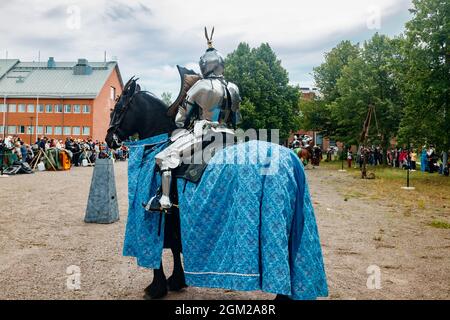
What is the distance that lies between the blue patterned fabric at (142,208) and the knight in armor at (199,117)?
0.24 meters

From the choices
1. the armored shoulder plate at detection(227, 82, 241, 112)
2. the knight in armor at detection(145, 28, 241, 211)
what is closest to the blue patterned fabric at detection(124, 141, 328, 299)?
the knight in armor at detection(145, 28, 241, 211)

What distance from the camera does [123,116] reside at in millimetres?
4953

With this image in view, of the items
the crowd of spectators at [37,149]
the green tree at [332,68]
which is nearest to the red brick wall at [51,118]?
the crowd of spectators at [37,149]

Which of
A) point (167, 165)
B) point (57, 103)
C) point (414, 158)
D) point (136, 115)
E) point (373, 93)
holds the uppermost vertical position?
point (57, 103)

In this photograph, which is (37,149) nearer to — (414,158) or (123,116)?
(123,116)

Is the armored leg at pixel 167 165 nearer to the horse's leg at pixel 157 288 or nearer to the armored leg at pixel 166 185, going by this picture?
the armored leg at pixel 166 185

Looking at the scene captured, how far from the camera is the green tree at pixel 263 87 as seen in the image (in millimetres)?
38781

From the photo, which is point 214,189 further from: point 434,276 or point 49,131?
point 49,131

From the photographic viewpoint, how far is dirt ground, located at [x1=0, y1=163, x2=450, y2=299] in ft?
15.6

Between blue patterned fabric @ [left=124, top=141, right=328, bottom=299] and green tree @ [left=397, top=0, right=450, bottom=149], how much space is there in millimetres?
19422

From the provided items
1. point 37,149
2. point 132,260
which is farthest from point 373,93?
point 132,260

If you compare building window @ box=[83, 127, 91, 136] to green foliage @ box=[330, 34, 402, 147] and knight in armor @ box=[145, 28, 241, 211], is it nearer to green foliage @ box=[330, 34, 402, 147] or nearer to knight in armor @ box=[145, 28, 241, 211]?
green foliage @ box=[330, 34, 402, 147]

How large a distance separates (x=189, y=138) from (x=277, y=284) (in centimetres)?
183

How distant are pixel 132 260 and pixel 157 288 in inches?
66.0
